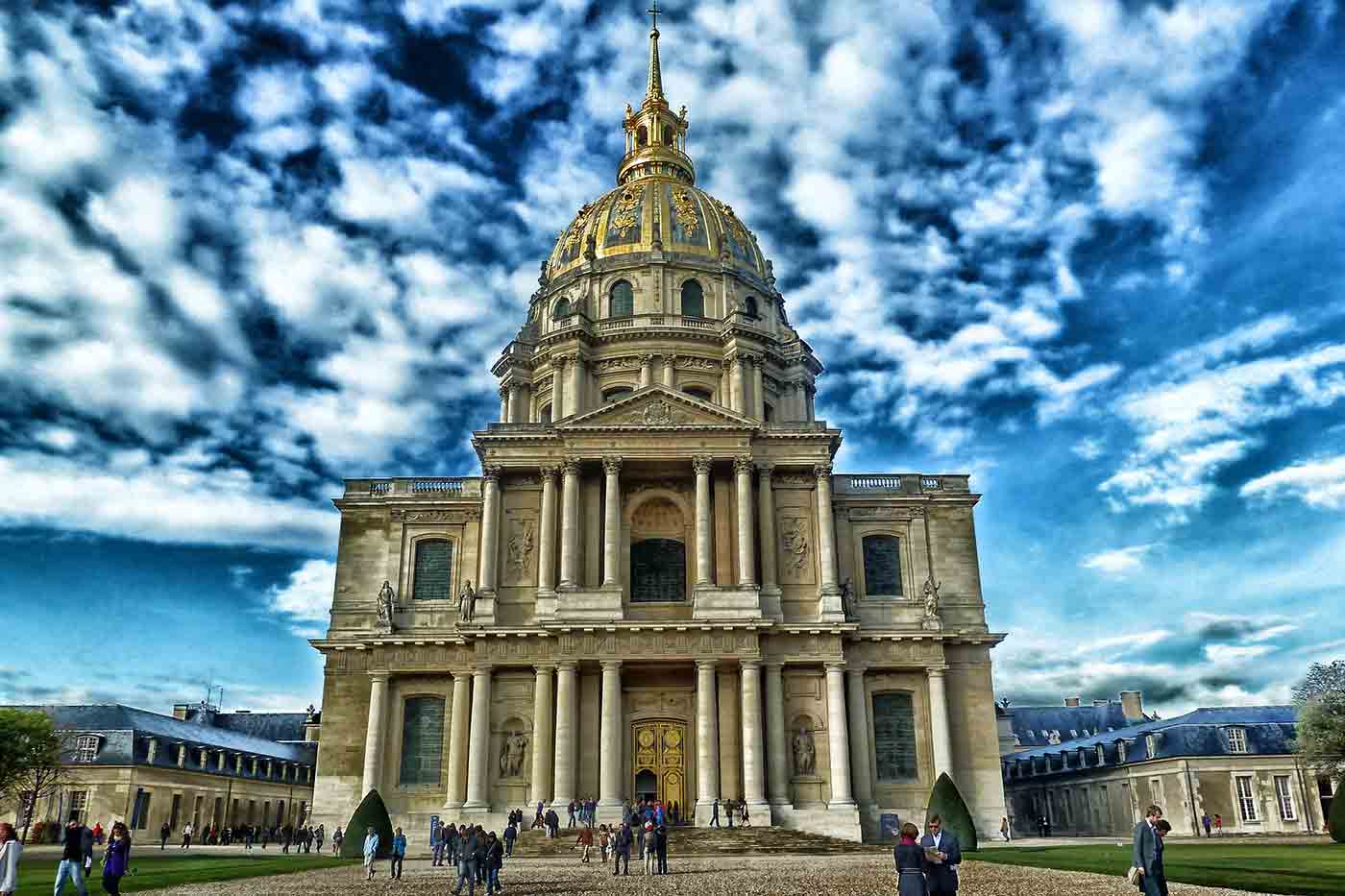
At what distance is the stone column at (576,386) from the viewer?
50969 millimetres

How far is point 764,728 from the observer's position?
127ft

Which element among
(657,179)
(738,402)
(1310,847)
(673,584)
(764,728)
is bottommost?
(1310,847)

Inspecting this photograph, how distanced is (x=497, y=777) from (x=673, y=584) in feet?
32.0

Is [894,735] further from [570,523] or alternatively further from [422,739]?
[422,739]

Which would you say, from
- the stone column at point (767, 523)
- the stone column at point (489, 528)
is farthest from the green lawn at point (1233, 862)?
the stone column at point (489, 528)

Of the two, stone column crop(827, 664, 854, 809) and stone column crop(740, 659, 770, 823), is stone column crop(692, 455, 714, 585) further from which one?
stone column crop(827, 664, 854, 809)

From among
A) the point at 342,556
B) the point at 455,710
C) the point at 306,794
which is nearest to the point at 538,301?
the point at 342,556

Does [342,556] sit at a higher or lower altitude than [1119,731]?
higher

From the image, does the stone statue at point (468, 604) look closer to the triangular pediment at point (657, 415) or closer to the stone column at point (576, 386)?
the triangular pediment at point (657, 415)

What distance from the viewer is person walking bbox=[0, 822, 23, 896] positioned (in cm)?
1243

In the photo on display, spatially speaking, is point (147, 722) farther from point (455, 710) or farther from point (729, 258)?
point (729, 258)

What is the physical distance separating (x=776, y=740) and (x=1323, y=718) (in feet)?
63.7

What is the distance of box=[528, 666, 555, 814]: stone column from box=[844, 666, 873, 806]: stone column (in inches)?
427

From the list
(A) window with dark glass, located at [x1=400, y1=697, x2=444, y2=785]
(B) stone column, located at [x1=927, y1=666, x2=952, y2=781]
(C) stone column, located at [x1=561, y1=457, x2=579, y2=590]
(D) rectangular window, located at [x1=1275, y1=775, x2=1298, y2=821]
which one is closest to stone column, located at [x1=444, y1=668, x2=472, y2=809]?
(A) window with dark glass, located at [x1=400, y1=697, x2=444, y2=785]
